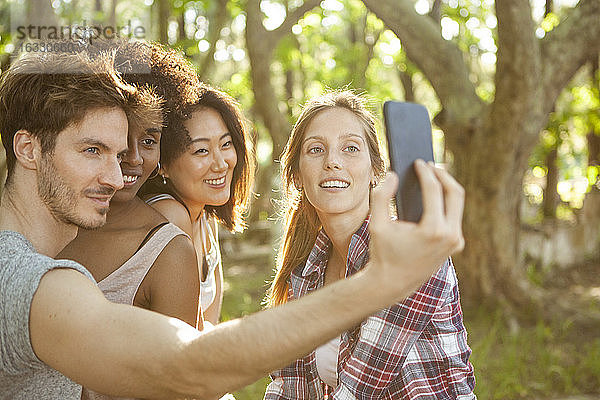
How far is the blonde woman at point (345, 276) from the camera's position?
182 cm

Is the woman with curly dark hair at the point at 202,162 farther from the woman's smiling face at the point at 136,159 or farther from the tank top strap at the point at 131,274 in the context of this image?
the tank top strap at the point at 131,274

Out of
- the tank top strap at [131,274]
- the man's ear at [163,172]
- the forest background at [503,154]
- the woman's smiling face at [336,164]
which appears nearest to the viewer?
the tank top strap at [131,274]

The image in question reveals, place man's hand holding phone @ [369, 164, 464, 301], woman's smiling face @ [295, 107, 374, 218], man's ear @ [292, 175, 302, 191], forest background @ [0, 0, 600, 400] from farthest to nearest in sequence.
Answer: forest background @ [0, 0, 600, 400]
man's ear @ [292, 175, 302, 191]
woman's smiling face @ [295, 107, 374, 218]
man's hand holding phone @ [369, 164, 464, 301]

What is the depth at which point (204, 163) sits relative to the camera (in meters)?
2.45

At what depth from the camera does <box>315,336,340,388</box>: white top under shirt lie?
217 centimetres

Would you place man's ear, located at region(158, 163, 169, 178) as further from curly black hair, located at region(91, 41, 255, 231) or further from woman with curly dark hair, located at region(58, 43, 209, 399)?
woman with curly dark hair, located at region(58, 43, 209, 399)

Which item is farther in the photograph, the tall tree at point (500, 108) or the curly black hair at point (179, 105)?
the tall tree at point (500, 108)

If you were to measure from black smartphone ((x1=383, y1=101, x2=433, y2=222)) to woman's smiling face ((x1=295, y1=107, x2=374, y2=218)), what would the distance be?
44.3 inches

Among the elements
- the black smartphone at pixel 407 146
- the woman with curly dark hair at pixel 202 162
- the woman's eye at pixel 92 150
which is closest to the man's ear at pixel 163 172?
the woman with curly dark hair at pixel 202 162

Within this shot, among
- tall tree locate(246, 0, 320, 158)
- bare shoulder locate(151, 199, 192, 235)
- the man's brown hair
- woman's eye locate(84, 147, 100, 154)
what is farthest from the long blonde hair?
tall tree locate(246, 0, 320, 158)

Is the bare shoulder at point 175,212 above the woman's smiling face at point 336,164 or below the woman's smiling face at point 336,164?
below

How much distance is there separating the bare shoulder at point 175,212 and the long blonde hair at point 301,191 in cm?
50

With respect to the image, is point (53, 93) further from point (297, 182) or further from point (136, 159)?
point (297, 182)

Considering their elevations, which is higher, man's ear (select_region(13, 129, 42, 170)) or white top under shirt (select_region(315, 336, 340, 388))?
man's ear (select_region(13, 129, 42, 170))
